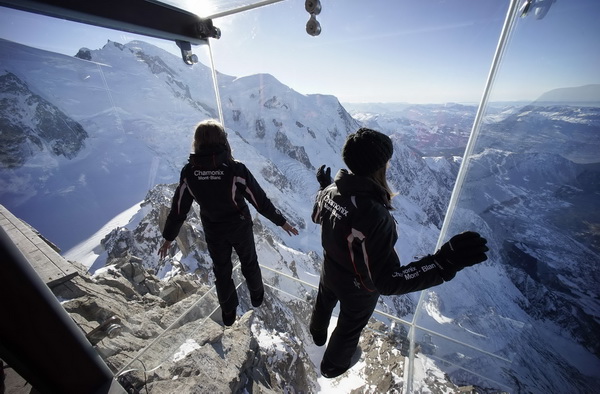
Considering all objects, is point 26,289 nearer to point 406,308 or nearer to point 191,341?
point 191,341

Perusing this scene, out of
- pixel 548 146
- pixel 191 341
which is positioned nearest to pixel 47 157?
pixel 191 341

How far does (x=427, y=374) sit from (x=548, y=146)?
8.10 ft

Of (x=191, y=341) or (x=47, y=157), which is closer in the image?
(x=191, y=341)

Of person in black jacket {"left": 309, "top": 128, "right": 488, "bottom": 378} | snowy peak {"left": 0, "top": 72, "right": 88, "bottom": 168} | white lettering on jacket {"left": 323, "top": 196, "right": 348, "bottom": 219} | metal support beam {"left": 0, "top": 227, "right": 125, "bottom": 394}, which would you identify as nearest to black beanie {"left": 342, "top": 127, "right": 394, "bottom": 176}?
person in black jacket {"left": 309, "top": 128, "right": 488, "bottom": 378}

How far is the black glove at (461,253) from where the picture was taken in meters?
0.93

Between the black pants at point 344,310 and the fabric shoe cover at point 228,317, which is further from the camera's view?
the fabric shoe cover at point 228,317

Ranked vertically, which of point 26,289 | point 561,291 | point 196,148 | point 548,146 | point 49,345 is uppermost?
point 196,148

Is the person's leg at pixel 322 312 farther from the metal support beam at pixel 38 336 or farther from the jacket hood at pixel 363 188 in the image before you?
the metal support beam at pixel 38 336

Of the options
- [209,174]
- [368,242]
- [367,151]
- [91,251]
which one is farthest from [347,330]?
[91,251]

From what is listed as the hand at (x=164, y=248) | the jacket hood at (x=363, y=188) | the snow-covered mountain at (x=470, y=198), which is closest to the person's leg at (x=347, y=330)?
the snow-covered mountain at (x=470, y=198)

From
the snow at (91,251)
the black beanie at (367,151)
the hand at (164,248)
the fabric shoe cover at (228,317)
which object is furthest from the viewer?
the snow at (91,251)

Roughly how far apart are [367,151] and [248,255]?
1538 millimetres

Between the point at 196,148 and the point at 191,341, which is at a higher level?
the point at 196,148

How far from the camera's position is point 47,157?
6.78 metres
